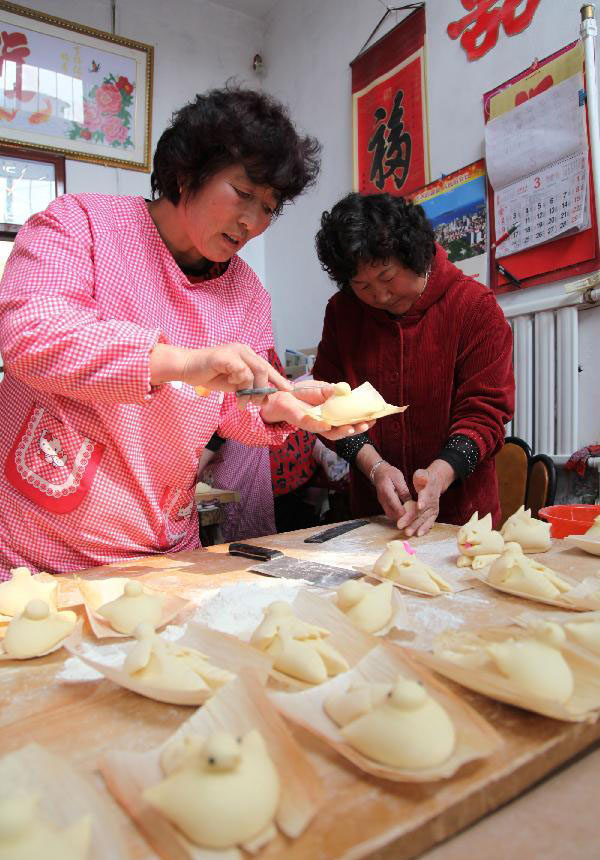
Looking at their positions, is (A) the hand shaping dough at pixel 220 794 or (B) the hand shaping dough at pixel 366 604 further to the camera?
(B) the hand shaping dough at pixel 366 604

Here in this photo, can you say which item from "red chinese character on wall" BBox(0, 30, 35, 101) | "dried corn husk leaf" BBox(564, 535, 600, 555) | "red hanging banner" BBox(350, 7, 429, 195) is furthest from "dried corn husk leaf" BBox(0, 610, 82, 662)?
"red chinese character on wall" BBox(0, 30, 35, 101)

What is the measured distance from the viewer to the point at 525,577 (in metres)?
1.23

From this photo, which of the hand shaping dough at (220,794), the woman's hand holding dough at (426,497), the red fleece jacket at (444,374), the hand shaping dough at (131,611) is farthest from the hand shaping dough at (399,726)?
the red fleece jacket at (444,374)

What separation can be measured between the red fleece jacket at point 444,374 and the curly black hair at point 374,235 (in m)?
0.16

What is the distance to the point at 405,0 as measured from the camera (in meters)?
3.60

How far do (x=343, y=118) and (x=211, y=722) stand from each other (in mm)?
4386

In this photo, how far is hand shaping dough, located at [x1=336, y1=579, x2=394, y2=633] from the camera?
1071 mm

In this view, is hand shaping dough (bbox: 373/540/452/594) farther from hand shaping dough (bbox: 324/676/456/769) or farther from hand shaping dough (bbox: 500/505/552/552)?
hand shaping dough (bbox: 324/676/456/769)

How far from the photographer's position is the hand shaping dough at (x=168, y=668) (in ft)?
2.76

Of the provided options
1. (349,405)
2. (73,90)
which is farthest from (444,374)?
(73,90)

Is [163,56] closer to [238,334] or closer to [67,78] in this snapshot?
[67,78]

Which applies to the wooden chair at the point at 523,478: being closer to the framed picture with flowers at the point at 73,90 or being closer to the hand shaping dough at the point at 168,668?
the hand shaping dough at the point at 168,668

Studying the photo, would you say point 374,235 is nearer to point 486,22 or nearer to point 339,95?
point 486,22

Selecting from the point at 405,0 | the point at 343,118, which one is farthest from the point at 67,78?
the point at 405,0
